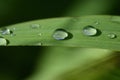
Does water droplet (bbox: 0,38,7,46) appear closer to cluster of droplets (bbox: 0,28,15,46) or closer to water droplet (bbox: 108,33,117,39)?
cluster of droplets (bbox: 0,28,15,46)

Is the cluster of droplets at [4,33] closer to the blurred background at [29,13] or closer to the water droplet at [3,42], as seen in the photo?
the water droplet at [3,42]

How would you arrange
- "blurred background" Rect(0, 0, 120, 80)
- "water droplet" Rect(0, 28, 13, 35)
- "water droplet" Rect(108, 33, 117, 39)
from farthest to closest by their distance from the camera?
1. "blurred background" Rect(0, 0, 120, 80)
2. "water droplet" Rect(0, 28, 13, 35)
3. "water droplet" Rect(108, 33, 117, 39)

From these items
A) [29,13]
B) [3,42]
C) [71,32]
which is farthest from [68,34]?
[29,13]

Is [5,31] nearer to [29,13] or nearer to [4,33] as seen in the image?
[4,33]

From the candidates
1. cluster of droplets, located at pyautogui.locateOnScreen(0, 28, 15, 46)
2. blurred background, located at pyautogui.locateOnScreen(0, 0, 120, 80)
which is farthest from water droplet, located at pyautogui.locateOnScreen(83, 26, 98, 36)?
blurred background, located at pyautogui.locateOnScreen(0, 0, 120, 80)

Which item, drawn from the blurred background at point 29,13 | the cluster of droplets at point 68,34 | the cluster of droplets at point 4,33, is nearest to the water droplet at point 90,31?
the cluster of droplets at point 68,34

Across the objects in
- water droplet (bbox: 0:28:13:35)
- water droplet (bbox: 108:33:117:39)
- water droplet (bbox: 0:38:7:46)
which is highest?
water droplet (bbox: 0:28:13:35)
